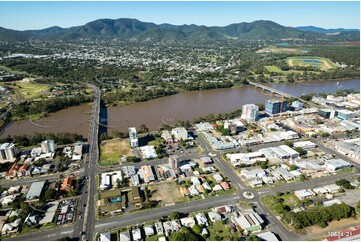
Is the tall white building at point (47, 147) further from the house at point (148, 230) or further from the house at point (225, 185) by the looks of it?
the house at point (225, 185)

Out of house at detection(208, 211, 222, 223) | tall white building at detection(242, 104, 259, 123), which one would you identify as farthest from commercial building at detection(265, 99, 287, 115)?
house at detection(208, 211, 222, 223)

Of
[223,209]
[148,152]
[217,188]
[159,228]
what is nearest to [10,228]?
[159,228]

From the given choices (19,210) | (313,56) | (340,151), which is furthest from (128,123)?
(313,56)

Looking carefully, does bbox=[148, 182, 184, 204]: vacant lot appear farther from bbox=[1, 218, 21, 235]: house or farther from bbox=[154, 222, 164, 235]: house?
bbox=[1, 218, 21, 235]: house

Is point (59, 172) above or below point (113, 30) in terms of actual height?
below

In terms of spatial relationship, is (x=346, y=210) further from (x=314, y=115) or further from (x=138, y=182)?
(x=314, y=115)

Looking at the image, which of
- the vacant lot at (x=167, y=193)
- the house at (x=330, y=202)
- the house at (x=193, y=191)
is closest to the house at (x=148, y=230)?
the vacant lot at (x=167, y=193)
